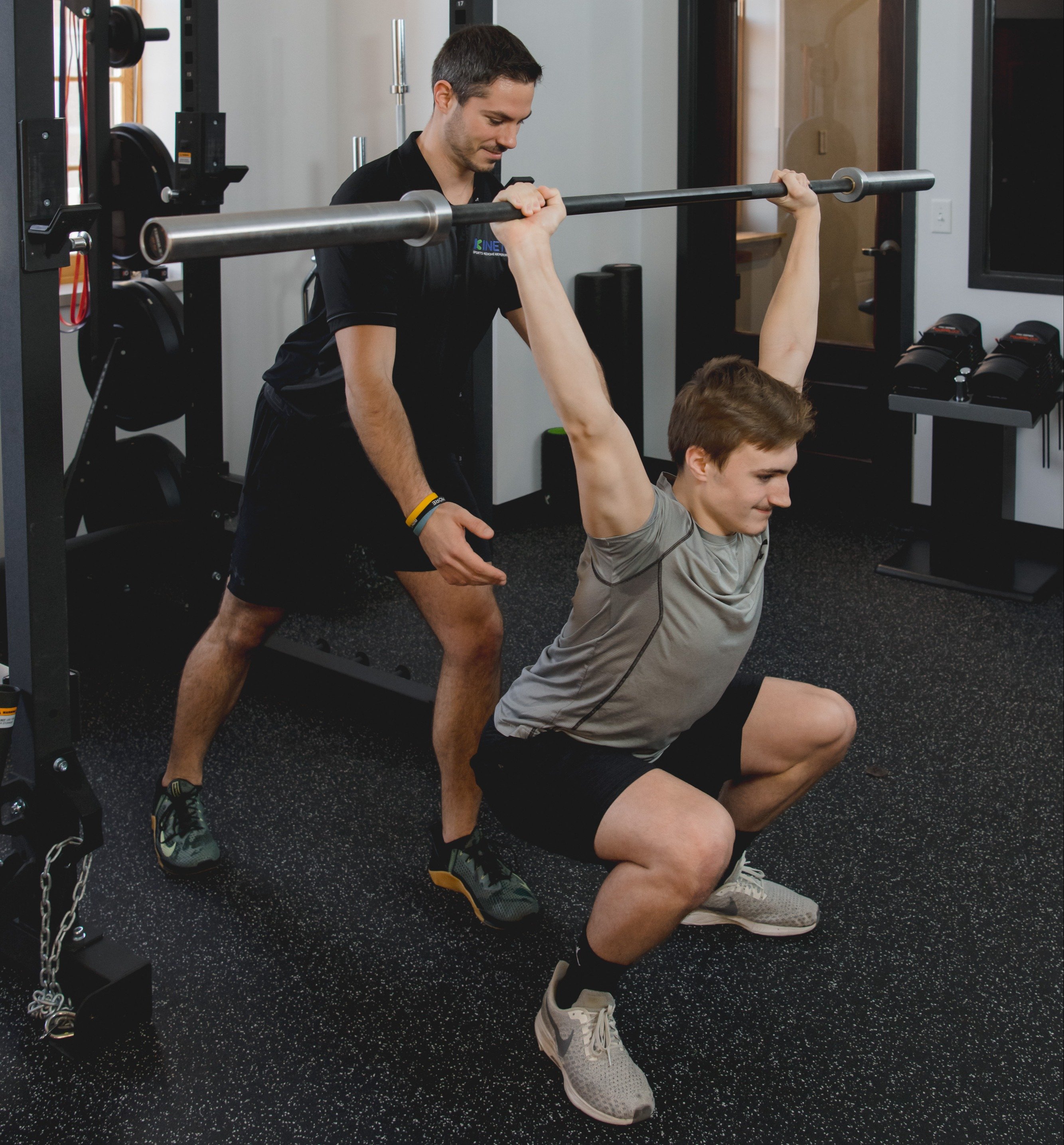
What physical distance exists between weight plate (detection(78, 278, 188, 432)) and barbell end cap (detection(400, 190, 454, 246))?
74.3 inches

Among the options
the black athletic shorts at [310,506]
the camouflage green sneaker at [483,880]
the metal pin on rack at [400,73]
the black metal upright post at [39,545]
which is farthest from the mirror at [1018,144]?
the black metal upright post at [39,545]

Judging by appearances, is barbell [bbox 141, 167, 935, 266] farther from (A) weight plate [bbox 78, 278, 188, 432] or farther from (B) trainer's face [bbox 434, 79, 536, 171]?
(A) weight plate [bbox 78, 278, 188, 432]

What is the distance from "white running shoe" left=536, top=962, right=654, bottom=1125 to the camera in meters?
1.62

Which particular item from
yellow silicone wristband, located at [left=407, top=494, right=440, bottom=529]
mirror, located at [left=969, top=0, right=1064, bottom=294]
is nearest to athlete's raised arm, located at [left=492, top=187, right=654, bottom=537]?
yellow silicone wristband, located at [left=407, top=494, right=440, bottom=529]

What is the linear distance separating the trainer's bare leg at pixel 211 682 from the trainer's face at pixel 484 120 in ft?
2.85

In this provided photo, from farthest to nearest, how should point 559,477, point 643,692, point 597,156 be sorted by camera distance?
1. point 559,477
2. point 597,156
3. point 643,692

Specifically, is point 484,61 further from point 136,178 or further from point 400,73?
point 136,178

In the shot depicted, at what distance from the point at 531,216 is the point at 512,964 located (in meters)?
1.19

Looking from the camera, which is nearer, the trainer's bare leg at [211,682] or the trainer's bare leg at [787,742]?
the trainer's bare leg at [787,742]

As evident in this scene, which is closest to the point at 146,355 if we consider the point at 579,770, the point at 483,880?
the point at 483,880

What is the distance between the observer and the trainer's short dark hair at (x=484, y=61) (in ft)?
5.90

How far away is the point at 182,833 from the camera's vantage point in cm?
221

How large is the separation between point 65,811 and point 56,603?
289 millimetres

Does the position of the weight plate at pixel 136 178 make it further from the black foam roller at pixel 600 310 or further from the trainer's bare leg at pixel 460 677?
the black foam roller at pixel 600 310
